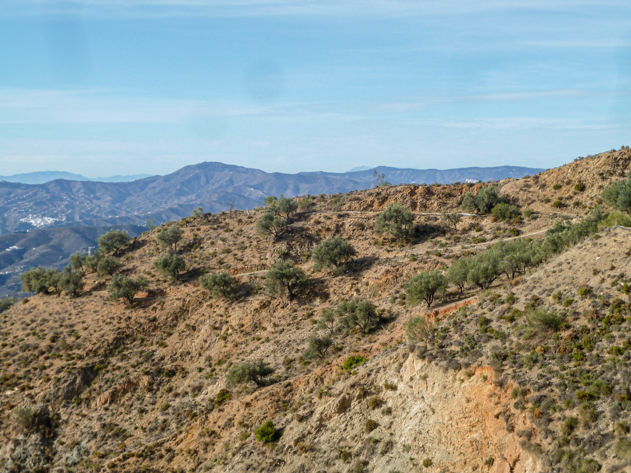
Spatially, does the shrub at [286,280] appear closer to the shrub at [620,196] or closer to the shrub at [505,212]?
the shrub at [505,212]

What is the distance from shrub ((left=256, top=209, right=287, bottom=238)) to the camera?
8531 centimetres

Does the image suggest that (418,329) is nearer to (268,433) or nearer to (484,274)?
(484,274)

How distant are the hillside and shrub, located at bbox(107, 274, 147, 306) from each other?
1.53 metres

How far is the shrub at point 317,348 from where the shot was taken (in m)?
47.6

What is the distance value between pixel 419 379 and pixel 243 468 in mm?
14823

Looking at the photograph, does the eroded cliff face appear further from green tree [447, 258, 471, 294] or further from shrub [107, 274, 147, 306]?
shrub [107, 274, 147, 306]

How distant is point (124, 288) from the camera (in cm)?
6850

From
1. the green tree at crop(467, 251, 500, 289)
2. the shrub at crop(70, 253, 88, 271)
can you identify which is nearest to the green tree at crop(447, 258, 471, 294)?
the green tree at crop(467, 251, 500, 289)

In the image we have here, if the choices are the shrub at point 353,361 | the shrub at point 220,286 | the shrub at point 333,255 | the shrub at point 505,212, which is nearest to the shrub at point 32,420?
the shrub at point 220,286

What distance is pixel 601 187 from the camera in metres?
72.1

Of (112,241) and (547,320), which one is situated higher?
(112,241)

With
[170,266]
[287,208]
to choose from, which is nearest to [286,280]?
[170,266]

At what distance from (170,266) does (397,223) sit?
39.7 meters

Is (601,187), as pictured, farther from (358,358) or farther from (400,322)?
(358,358)
